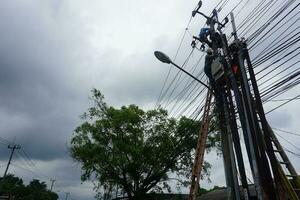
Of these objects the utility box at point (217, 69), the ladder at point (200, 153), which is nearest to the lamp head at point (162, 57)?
the utility box at point (217, 69)

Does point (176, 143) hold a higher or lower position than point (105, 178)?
higher

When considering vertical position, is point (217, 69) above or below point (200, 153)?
above

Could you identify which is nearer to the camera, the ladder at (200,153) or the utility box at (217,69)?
the ladder at (200,153)

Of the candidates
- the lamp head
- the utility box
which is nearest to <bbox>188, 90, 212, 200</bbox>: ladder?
the utility box

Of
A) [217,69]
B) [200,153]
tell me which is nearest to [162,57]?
[217,69]

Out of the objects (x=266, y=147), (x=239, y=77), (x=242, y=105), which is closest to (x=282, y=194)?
(x=266, y=147)

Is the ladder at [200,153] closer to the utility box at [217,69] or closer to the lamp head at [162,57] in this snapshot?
the utility box at [217,69]

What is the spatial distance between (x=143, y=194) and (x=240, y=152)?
13.6 metres

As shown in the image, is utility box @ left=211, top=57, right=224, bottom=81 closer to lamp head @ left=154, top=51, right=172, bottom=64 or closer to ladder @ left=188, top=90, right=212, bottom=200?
ladder @ left=188, top=90, right=212, bottom=200

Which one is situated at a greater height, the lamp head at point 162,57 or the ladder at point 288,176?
the lamp head at point 162,57

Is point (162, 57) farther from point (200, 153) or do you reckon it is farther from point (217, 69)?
point (200, 153)

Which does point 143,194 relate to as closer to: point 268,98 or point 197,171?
point 197,171

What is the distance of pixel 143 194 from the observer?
22594 millimetres

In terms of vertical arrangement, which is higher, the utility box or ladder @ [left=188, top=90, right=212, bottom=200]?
the utility box
